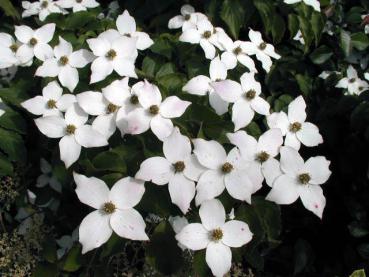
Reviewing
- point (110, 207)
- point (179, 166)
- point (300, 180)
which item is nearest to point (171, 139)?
point (179, 166)

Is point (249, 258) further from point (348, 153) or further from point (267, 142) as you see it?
point (348, 153)

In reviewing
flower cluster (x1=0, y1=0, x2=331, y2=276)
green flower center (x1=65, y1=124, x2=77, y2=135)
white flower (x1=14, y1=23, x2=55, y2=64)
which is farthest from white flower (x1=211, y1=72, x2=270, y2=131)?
white flower (x1=14, y1=23, x2=55, y2=64)

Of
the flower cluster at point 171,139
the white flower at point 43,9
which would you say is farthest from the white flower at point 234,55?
the white flower at point 43,9

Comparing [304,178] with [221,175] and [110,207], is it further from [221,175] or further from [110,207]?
[110,207]

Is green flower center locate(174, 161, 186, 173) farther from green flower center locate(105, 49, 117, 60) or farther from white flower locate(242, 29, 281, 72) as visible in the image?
white flower locate(242, 29, 281, 72)

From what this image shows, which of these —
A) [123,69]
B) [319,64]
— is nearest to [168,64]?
[123,69]

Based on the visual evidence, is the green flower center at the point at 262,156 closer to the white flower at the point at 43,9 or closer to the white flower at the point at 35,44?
the white flower at the point at 35,44

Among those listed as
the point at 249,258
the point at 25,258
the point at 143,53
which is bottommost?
the point at 25,258
